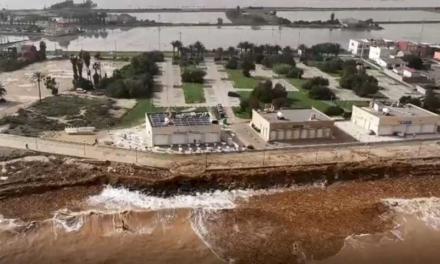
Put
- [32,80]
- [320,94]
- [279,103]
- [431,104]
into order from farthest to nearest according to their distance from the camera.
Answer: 1. [32,80]
2. [320,94]
3. [431,104]
4. [279,103]

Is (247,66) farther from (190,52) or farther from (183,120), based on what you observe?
(183,120)

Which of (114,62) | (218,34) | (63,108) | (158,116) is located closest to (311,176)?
(158,116)

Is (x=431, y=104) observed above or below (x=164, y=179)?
above

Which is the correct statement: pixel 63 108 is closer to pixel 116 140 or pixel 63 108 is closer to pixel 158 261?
pixel 116 140

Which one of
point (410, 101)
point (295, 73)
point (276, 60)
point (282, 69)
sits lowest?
point (410, 101)

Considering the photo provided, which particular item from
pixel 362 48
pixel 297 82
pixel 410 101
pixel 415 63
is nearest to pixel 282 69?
pixel 297 82

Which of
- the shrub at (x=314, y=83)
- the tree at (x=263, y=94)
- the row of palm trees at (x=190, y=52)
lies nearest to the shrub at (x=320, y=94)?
the shrub at (x=314, y=83)

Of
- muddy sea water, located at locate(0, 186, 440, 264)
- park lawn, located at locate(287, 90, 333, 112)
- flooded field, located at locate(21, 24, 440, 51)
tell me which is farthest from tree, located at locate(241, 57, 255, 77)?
muddy sea water, located at locate(0, 186, 440, 264)
